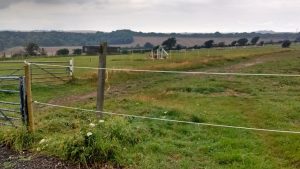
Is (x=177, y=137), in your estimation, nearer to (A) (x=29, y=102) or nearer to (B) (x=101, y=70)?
(B) (x=101, y=70)

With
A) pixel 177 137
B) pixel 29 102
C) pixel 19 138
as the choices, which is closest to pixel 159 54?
pixel 177 137

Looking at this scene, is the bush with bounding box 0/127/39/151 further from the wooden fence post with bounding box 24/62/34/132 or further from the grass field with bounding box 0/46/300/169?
the wooden fence post with bounding box 24/62/34/132

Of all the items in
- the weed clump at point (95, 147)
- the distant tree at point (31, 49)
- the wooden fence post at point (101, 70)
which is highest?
the wooden fence post at point (101, 70)

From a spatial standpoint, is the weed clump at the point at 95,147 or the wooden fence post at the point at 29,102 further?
the wooden fence post at the point at 29,102

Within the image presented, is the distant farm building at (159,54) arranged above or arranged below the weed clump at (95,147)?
below

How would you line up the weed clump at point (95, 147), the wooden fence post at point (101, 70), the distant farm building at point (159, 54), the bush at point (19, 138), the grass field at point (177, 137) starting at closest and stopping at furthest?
the weed clump at point (95, 147), the grass field at point (177, 137), the bush at point (19, 138), the wooden fence post at point (101, 70), the distant farm building at point (159, 54)

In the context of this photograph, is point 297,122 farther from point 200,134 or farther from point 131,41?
point 131,41

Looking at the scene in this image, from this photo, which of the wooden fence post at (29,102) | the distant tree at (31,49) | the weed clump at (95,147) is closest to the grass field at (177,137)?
the weed clump at (95,147)

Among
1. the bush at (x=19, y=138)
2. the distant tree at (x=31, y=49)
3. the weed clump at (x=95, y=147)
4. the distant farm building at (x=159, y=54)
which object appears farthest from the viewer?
the distant tree at (x=31, y=49)

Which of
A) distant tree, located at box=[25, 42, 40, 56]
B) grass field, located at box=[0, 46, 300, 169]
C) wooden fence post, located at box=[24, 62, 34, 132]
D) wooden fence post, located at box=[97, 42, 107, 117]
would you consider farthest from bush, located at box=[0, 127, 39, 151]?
distant tree, located at box=[25, 42, 40, 56]

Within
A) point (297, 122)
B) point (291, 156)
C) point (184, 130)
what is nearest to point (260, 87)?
point (297, 122)

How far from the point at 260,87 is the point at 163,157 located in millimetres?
13081

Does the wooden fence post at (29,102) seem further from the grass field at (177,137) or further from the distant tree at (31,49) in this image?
the distant tree at (31,49)

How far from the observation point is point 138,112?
12.3 metres
